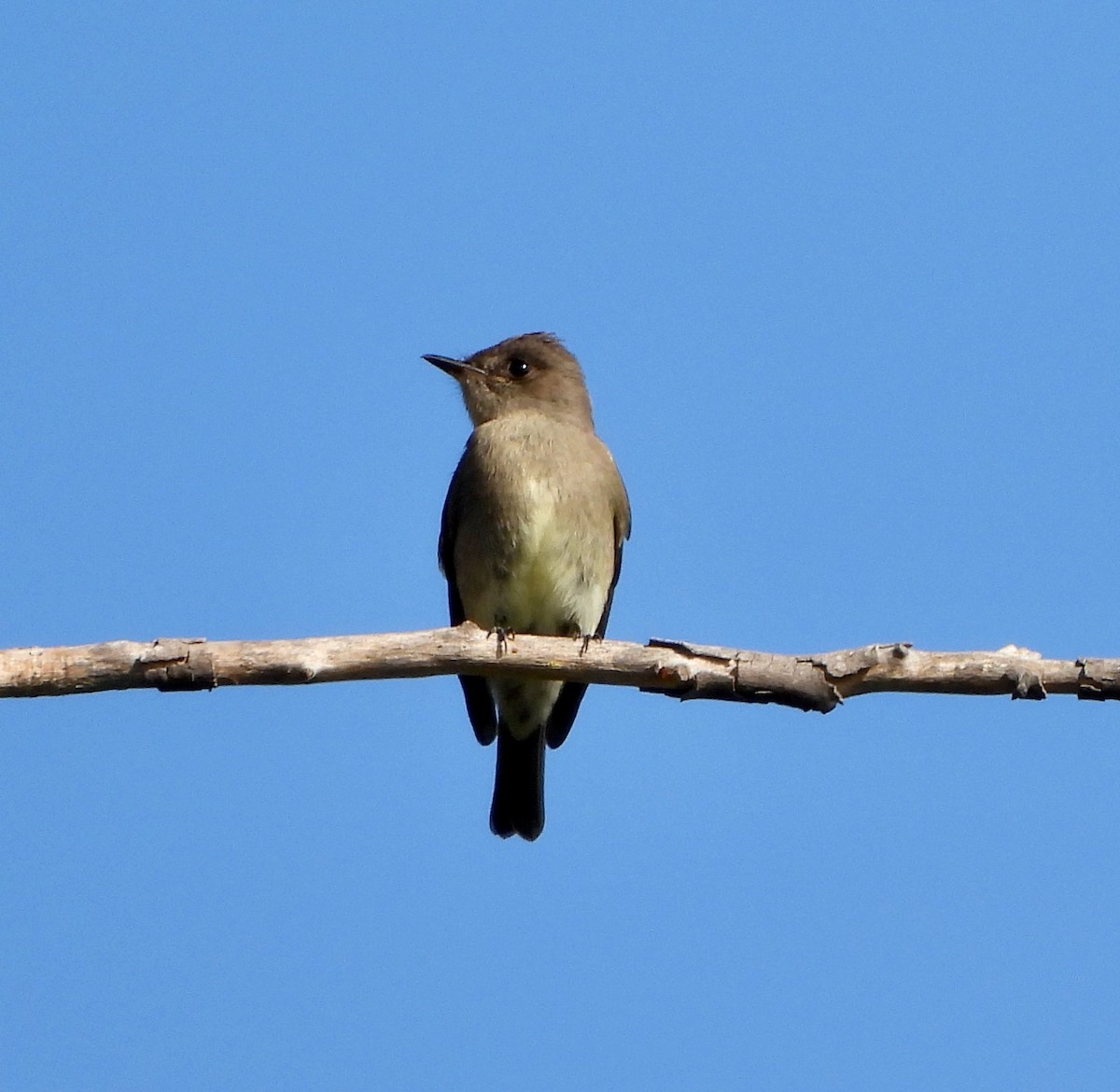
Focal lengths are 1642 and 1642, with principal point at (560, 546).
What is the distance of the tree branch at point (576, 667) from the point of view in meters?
5.72

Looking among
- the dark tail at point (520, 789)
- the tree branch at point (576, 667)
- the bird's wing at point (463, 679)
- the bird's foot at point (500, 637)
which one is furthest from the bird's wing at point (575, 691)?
the tree branch at point (576, 667)

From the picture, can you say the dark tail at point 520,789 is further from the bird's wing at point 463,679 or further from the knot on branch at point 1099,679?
the knot on branch at point 1099,679

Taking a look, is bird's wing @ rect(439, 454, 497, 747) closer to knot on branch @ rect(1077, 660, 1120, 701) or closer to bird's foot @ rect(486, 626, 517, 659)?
bird's foot @ rect(486, 626, 517, 659)

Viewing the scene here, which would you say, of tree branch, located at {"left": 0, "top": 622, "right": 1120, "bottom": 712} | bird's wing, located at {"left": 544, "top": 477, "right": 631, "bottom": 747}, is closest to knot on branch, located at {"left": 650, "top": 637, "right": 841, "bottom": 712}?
tree branch, located at {"left": 0, "top": 622, "right": 1120, "bottom": 712}

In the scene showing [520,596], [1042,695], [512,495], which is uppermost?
[512,495]

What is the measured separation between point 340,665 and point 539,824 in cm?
345

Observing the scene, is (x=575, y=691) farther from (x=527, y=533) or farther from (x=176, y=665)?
(x=176, y=665)

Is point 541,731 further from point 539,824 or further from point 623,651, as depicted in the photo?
point 623,651

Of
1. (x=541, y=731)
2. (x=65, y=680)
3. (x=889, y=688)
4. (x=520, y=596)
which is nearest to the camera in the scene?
(x=65, y=680)

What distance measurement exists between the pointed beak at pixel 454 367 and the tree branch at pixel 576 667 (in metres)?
3.59

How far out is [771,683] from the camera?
6113mm

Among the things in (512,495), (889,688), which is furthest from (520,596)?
(889,688)

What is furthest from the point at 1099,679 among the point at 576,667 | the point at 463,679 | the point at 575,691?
the point at 463,679

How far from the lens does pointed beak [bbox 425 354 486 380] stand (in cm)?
971
